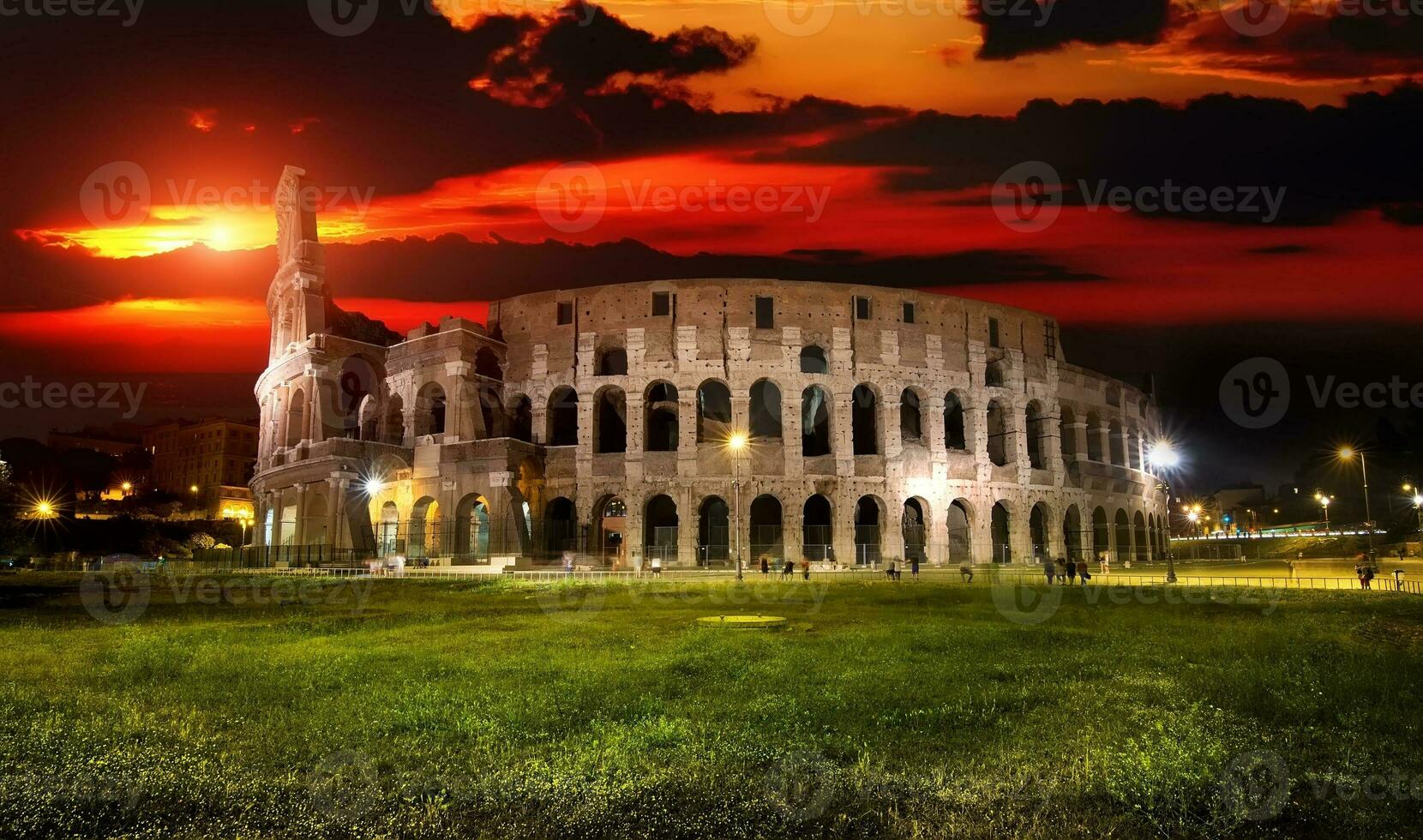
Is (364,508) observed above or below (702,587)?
above

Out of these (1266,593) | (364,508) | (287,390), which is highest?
(287,390)

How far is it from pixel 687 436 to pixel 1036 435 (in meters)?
22.2

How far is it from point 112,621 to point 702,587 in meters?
15.4

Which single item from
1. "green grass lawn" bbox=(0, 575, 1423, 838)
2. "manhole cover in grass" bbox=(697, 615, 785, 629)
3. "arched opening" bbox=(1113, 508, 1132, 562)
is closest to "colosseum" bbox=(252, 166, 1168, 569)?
"arched opening" bbox=(1113, 508, 1132, 562)

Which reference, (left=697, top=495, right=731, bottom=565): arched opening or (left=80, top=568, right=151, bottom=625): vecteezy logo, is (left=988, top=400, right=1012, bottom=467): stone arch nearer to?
(left=697, top=495, right=731, bottom=565): arched opening

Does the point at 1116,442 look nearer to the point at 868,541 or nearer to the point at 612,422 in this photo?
the point at 868,541

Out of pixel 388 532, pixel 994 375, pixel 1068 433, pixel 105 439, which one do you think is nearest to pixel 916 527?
pixel 994 375

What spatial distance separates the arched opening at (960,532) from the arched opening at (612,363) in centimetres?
1945

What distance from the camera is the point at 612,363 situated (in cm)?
4950

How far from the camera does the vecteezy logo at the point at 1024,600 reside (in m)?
18.8

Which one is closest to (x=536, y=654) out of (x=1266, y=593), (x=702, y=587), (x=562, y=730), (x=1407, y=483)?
(x=562, y=730)

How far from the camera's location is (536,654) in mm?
12430

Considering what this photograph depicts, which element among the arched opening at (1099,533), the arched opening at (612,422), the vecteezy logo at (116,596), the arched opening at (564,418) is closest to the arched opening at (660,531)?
the arched opening at (612,422)

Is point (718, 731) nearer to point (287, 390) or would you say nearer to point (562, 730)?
point (562, 730)
